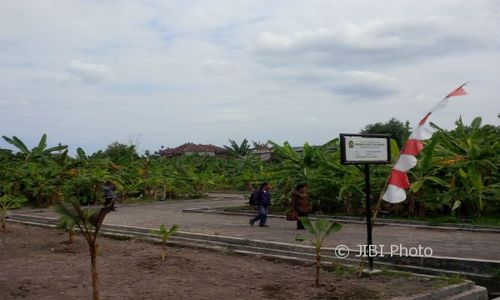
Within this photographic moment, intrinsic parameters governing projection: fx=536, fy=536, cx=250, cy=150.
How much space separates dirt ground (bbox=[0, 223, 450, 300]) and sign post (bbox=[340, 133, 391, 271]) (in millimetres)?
776

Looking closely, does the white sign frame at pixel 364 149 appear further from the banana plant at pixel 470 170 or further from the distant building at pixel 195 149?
the distant building at pixel 195 149

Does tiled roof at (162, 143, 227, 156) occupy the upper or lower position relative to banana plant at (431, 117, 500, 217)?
upper

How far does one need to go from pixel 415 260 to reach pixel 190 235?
5.21 metres

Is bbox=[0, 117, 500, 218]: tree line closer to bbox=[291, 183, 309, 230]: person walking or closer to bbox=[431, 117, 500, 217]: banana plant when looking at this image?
bbox=[431, 117, 500, 217]: banana plant

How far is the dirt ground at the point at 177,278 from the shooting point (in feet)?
22.3

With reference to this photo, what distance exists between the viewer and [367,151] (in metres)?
8.21

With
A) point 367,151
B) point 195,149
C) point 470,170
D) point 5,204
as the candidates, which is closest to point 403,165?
point 367,151

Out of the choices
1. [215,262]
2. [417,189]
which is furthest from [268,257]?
[417,189]

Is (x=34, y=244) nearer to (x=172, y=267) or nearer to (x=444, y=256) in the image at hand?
(x=172, y=267)

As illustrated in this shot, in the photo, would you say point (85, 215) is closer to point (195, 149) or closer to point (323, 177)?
point (323, 177)

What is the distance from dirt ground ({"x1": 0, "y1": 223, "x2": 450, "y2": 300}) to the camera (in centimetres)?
679

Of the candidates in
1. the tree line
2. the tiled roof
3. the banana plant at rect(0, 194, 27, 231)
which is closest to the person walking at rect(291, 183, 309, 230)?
the tree line

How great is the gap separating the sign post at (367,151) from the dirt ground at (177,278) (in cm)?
78

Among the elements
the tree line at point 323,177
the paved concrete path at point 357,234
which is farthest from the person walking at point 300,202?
the tree line at point 323,177
